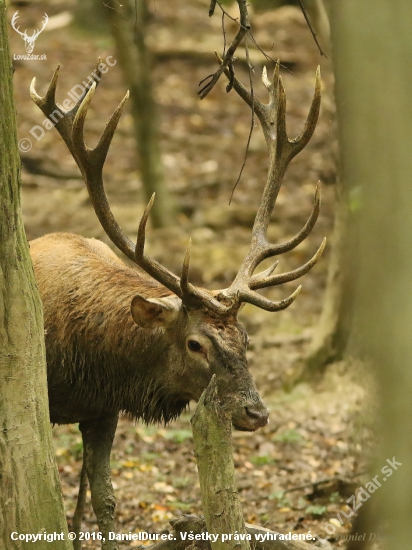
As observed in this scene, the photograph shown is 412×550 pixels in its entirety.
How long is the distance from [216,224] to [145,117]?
6.67 feet

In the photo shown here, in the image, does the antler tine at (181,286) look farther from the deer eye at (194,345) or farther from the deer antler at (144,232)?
the deer eye at (194,345)

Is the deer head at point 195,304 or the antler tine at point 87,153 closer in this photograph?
the deer head at point 195,304

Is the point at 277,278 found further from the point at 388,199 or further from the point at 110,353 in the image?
the point at 388,199

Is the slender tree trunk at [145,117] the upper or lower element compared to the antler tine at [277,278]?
upper

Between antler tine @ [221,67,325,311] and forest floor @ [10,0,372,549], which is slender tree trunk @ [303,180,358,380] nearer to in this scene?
forest floor @ [10,0,372,549]

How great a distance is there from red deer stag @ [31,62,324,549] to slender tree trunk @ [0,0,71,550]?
3.23 ft

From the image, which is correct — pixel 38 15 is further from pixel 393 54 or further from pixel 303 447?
pixel 393 54

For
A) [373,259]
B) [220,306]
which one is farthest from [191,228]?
[373,259]

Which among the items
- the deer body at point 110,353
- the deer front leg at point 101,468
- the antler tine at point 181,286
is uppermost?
the antler tine at point 181,286

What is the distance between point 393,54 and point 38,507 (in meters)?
3.04

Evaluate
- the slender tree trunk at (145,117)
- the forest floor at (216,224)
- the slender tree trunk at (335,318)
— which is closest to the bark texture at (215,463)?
the forest floor at (216,224)

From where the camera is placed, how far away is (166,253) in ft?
41.3

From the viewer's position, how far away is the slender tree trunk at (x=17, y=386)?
431 centimetres

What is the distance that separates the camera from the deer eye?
5555 millimetres
